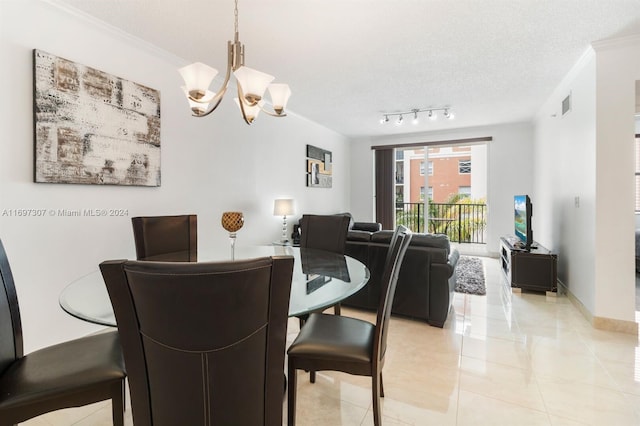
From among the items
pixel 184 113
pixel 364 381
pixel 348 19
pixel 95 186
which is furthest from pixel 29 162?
pixel 364 381

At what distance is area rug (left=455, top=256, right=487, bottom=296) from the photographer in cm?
382

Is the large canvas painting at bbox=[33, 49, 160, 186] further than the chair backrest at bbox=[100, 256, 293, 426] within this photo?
Yes

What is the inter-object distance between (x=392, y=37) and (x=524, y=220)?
284cm

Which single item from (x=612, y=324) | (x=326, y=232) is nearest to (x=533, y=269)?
(x=612, y=324)

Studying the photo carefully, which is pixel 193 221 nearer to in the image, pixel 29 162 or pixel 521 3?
pixel 29 162

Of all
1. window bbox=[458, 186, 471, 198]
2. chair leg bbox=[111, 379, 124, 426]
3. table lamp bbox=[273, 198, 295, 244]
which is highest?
window bbox=[458, 186, 471, 198]

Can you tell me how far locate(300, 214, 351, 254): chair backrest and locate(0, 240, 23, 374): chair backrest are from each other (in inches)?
→ 77.1

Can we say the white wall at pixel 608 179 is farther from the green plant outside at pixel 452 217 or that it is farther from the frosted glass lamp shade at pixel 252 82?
the green plant outside at pixel 452 217

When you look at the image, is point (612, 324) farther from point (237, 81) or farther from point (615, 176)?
point (237, 81)

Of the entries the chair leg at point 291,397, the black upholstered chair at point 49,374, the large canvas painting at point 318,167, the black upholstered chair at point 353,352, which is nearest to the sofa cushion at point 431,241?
the black upholstered chair at point 353,352

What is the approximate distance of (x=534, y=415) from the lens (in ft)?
5.33

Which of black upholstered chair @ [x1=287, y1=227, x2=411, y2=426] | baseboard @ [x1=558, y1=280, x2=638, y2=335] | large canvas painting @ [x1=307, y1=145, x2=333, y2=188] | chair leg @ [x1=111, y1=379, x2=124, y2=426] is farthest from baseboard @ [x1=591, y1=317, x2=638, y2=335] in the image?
large canvas painting @ [x1=307, y1=145, x2=333, y2=188]

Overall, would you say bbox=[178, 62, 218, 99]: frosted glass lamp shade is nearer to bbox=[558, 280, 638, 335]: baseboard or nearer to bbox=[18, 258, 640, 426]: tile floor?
bbox=[18, 258, 640, 426]: tile floor

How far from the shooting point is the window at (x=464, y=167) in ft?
23.5
